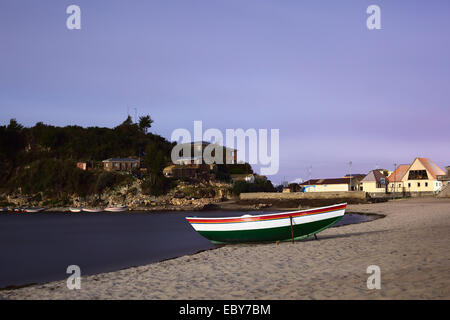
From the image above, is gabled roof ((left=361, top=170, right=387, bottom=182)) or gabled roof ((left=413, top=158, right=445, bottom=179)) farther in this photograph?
gabled roof ((left=361, top=170, right=387, bottom=182))

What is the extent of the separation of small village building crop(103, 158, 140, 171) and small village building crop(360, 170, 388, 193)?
181ft

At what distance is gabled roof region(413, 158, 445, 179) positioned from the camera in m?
81.5

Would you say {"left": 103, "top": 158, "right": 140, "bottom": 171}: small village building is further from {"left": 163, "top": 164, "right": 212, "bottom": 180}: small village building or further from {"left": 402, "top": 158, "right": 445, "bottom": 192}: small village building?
{"left": 402, "top": 158, "right": 445, "bottom": 192}: small village building

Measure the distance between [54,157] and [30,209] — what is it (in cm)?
2627

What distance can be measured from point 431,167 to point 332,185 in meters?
21.1

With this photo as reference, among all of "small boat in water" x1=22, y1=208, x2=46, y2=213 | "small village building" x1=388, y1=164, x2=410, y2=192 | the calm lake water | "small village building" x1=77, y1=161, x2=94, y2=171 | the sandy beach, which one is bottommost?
"small boat in water" x1=22, y1=208, x2=46, y2=213

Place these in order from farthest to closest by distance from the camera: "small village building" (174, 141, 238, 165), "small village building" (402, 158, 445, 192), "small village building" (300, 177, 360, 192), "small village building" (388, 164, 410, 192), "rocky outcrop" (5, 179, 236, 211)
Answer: "small village building" (174, 141, 238, 165) < "small village building" (300, 177, 360, 192) < "small village building" (388, 164, 410, 192) < "rocky outcrop" (5, 179, 236, 211) < "small village building" (402, 158, 445, 192)

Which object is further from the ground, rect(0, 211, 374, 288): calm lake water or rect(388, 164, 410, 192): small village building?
rect(388, 164, 410, 192): small village building

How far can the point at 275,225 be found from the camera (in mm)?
21156

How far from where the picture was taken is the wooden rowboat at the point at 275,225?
2111 cm

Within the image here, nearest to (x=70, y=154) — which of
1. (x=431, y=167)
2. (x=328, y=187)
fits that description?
(x=328, y=187)

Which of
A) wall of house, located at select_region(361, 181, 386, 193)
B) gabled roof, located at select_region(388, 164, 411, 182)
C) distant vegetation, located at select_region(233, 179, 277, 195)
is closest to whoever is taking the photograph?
gabled roof, located at select_region(388, 164, 411, 182)

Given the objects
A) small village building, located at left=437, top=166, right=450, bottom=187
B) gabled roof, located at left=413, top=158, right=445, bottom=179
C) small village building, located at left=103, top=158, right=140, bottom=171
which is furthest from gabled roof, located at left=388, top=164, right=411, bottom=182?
small village building, located at left=103, top=158, right=140, bottom=171

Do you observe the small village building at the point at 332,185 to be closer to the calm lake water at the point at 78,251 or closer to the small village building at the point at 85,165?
the small village building at the point at 85,165
